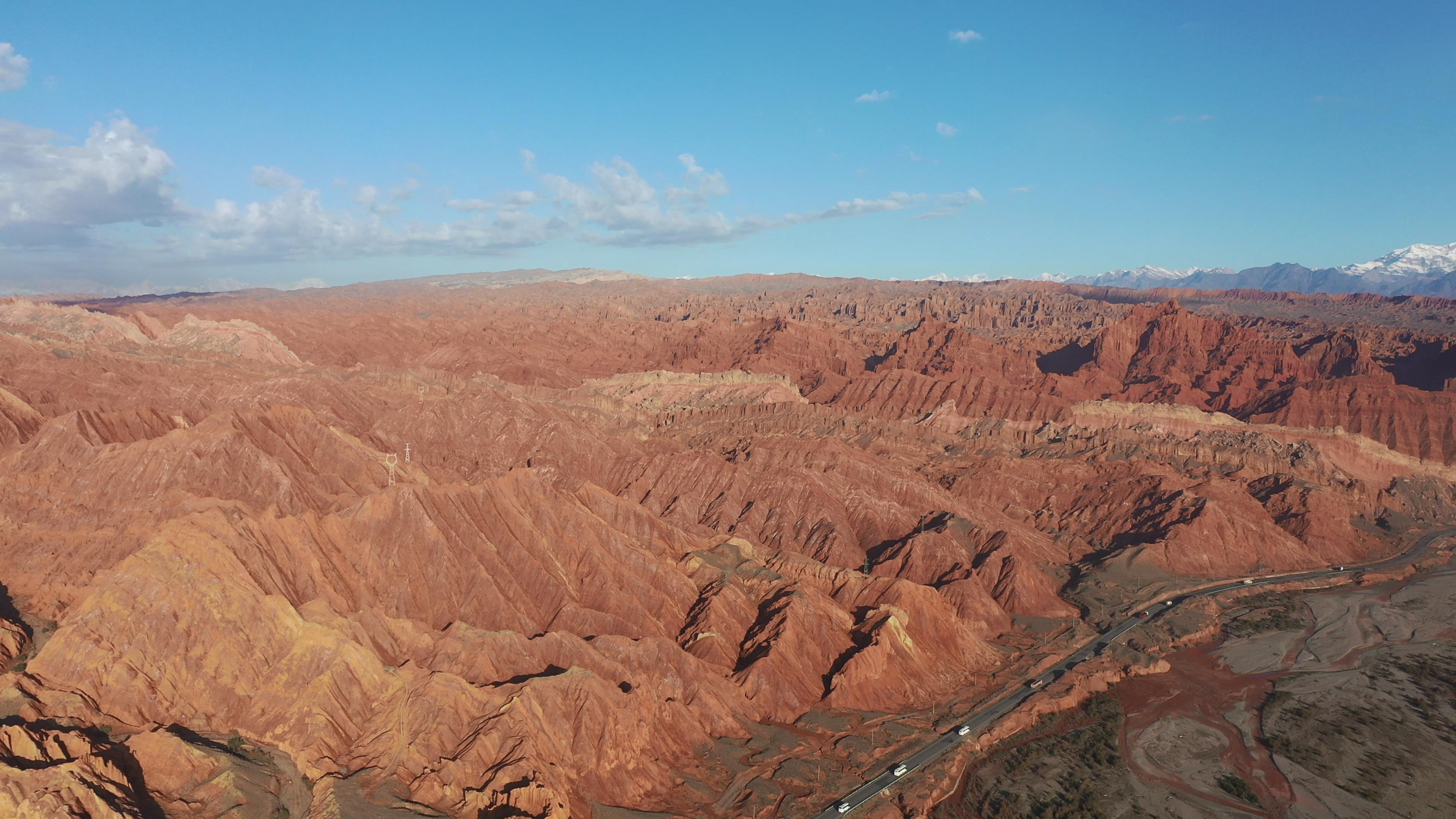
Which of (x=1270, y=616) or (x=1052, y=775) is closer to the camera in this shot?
(x=1052, y=775)

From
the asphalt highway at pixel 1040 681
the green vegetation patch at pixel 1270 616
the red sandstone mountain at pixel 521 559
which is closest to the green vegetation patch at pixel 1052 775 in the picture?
the asphalt highway at pixel 1040 681

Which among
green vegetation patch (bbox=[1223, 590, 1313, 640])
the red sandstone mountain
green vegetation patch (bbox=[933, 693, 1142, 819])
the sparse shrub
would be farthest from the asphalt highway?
the sparse shrub

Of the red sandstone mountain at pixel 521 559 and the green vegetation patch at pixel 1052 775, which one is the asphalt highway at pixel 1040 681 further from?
the red sandstone mountain at pixel 521 559

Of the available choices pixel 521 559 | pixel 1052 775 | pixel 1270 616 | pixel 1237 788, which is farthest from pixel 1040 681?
pixel 521 559

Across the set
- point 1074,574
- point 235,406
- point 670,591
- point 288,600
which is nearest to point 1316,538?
point 1074,574

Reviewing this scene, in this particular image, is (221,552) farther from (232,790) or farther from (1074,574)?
(1074,574)

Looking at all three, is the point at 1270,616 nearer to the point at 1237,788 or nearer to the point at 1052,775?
the point at 1237,788
